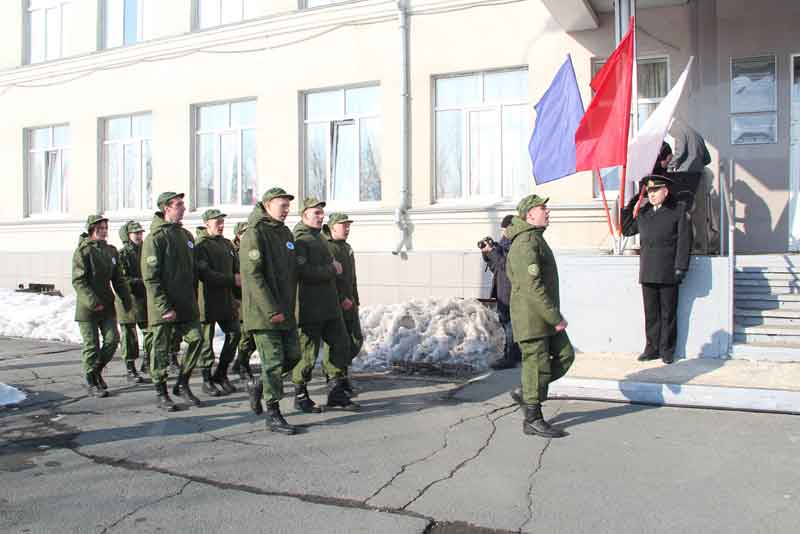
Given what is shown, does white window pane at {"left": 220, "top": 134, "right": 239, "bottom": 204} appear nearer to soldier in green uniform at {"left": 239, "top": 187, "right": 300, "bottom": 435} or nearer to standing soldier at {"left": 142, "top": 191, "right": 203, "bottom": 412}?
standing soldier at {"left": 142, "top": 191, "right": 203, "bottom": 412}

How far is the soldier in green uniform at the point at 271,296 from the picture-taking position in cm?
591

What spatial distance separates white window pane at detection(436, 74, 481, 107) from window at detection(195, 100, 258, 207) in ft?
13.5

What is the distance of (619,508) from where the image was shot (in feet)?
13.8

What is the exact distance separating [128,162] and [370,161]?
20.6 feet

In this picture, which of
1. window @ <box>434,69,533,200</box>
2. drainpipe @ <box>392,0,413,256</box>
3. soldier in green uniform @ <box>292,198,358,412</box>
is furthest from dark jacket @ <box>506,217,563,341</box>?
drainpipe @ <box>392,0,413,256</box>

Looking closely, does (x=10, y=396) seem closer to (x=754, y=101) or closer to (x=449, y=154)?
(x=449, y=154)

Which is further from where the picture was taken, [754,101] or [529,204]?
[754,101]

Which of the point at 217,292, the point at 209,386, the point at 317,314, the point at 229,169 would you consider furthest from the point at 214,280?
the point at 229,169

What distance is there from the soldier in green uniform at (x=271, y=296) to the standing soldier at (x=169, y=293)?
1158 mm

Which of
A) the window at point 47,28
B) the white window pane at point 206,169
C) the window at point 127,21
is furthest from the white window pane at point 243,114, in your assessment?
the window at point 47,28

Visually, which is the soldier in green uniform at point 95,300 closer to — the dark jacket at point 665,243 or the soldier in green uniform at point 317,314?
the soldier in green uniform at point 317,314

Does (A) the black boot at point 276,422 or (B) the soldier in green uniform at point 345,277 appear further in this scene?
(B) the soldier in green uniform at point 345,277

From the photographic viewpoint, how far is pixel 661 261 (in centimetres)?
776

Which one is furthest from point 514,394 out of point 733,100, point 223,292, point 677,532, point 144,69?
point 144,69
